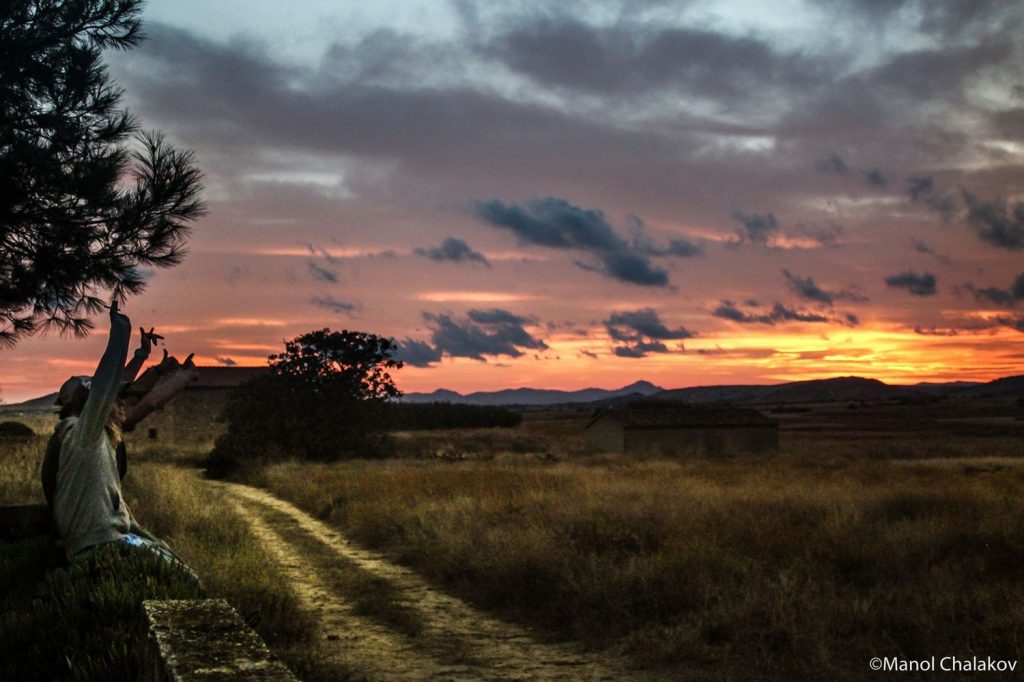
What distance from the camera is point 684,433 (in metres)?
45.8

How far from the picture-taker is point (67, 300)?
42.3 feet

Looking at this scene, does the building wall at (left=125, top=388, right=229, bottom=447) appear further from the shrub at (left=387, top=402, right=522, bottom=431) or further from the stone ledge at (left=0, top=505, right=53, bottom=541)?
the stone ledge at (left=0, top=505, right=53, bottom=541)

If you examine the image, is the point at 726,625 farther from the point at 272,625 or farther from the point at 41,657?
the point at 41,657

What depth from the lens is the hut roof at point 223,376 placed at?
54344 mm

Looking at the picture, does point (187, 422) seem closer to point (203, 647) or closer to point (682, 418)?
point (682, 418)

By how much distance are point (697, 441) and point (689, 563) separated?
36.0 meters

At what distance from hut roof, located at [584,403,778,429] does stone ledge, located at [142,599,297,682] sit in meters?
42.5

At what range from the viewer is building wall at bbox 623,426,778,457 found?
147ft

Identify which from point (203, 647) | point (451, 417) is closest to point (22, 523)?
point (203, 647)

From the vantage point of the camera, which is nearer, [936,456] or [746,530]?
[746,530]

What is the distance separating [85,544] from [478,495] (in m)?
13.0

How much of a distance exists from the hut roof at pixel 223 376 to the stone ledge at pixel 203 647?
167 feet

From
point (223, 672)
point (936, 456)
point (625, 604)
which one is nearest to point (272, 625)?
point (625, 604)

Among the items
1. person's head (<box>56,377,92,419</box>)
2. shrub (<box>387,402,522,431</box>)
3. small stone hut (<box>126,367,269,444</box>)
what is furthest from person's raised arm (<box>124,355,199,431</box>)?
shrub (<box>387,402,522,431</box>)
